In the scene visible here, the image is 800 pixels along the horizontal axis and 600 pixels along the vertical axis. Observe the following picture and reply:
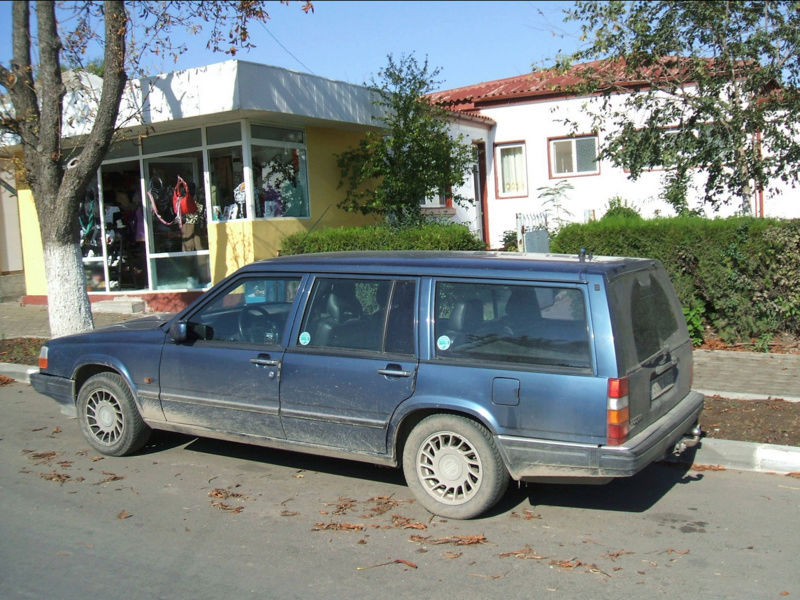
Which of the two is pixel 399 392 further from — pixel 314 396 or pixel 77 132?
pixel 77 132

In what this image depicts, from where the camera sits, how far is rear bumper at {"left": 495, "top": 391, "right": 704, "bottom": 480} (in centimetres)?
443

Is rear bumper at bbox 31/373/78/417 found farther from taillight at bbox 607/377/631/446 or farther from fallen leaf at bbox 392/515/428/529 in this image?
taillight at bbox 607/377/631/446

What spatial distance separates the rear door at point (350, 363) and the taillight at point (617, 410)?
1.27 metres

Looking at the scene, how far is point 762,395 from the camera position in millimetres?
7328

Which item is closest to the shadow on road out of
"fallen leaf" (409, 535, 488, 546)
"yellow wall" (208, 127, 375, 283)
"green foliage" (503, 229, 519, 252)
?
"fallen leaf" (409, 535, 488, 546)

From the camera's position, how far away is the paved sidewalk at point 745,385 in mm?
5797

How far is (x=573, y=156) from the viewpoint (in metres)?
19.0

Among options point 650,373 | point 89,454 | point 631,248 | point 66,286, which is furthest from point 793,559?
point 66,286

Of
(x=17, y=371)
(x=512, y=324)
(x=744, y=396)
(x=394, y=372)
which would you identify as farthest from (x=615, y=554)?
(x=17, y=371)

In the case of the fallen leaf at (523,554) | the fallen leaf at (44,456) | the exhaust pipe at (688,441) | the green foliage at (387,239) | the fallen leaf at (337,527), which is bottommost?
the fallen leaf at (523,554)

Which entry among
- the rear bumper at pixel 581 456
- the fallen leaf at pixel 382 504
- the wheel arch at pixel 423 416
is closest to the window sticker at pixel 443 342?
the wheel arch at pixel 423 416

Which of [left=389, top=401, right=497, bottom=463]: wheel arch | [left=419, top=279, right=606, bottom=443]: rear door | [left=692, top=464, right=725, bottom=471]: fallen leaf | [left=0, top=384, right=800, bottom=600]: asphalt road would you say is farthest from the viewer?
[left=692, top=464, right=725, bottom=471]: fallen leaf

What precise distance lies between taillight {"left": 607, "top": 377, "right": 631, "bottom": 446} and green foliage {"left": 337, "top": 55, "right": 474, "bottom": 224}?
9005 mm

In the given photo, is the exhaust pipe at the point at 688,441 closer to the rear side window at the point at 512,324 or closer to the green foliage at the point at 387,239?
the rear side window at the point at 512,324
